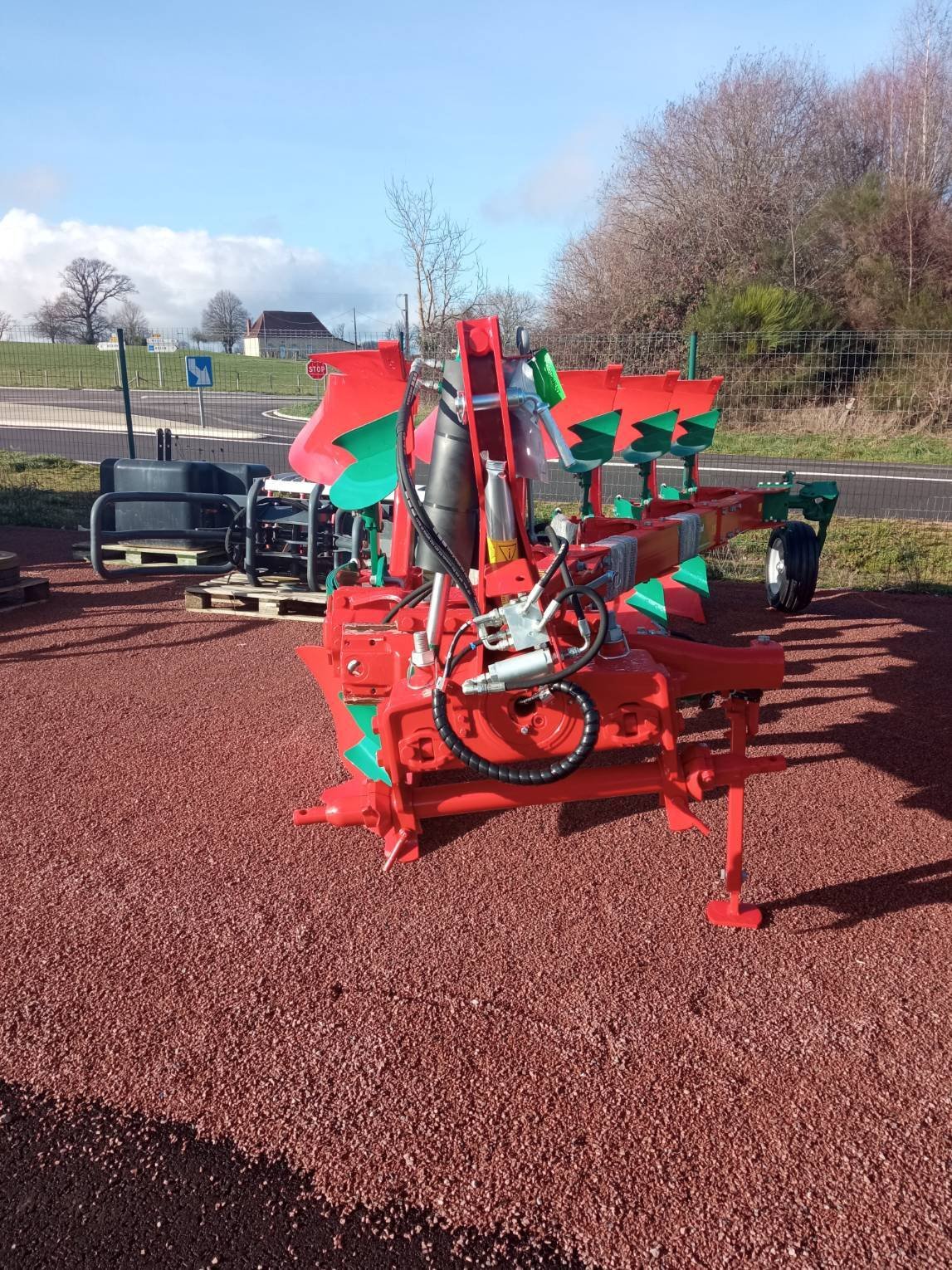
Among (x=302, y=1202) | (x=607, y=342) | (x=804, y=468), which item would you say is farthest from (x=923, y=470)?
(x=302, y=1202)

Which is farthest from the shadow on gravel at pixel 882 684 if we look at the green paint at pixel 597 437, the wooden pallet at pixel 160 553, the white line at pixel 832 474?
the white line at pixel 832 474

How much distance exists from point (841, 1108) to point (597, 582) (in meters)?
1.59

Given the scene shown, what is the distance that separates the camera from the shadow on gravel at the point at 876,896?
3.39 meters

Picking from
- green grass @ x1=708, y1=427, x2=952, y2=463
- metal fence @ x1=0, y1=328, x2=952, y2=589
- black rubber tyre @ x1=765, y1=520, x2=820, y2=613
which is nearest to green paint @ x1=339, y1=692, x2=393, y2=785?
black rubber tyre @ x1=765, y1=520, x2=820, y2=613

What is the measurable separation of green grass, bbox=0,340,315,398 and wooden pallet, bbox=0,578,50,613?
1326 cm

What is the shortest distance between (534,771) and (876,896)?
1.59 metres

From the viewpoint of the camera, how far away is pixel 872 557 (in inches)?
356

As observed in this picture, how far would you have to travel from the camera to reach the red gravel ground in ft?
7.15

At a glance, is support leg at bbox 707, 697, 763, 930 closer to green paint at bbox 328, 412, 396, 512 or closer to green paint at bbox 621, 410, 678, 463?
green paint at bbox 328, 412, 396, 512

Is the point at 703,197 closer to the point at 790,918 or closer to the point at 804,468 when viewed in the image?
A: the point at 804,468

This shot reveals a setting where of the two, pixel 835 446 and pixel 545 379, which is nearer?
pixel 545 379

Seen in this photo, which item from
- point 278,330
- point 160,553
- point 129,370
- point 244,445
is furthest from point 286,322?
point 160,553

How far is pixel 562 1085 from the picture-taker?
102 inches

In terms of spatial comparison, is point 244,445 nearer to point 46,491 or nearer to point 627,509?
point 46,491
